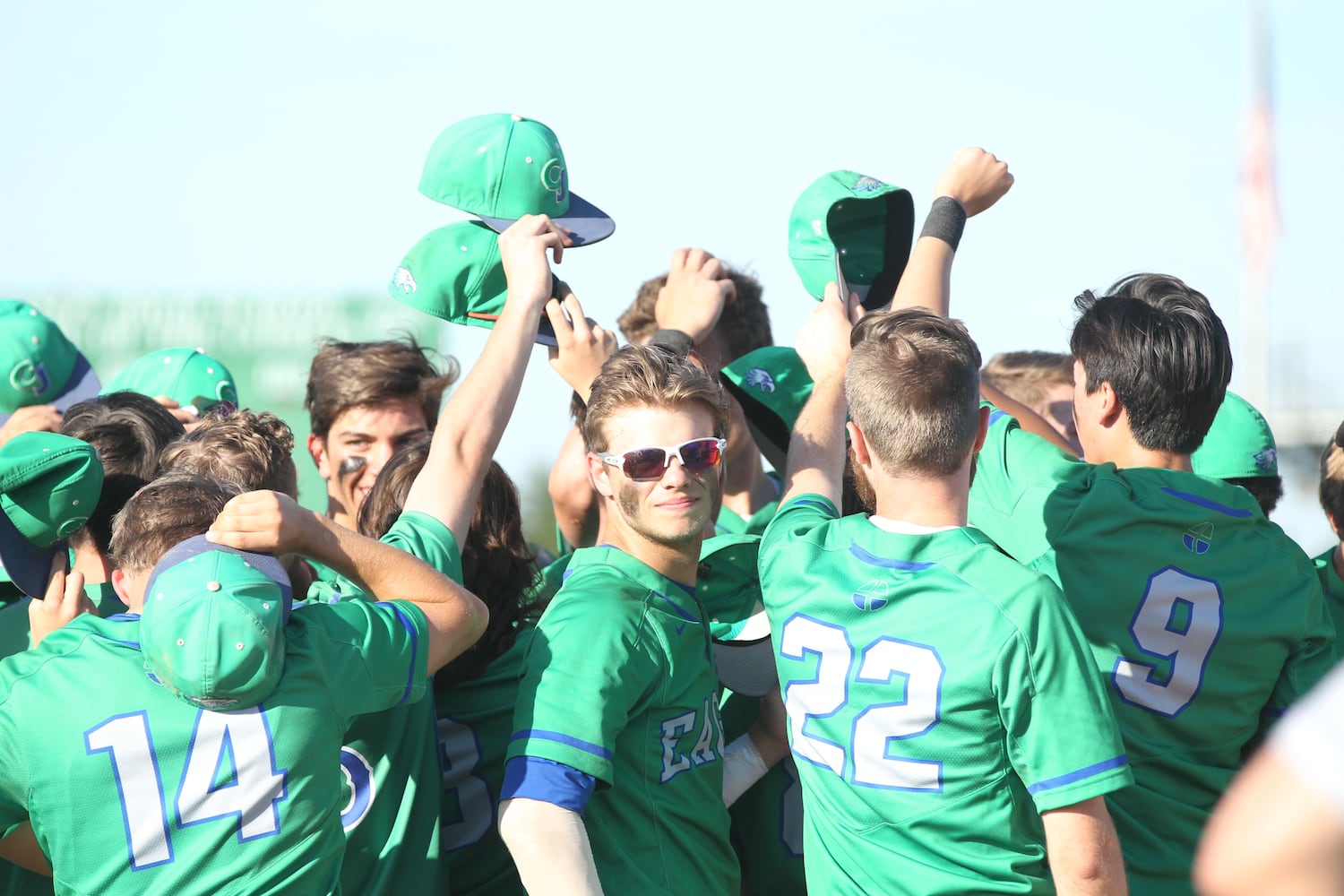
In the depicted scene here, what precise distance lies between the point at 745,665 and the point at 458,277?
57.6 inches

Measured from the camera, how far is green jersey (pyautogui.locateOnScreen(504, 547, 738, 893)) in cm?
307

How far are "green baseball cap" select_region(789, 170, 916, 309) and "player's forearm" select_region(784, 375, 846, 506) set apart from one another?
52cm

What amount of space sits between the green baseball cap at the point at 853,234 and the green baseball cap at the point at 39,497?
89.1 inches

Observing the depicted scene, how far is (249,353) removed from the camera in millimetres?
27500

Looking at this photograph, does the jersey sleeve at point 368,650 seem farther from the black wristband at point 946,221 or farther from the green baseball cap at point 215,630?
the black wristband at point 946,221

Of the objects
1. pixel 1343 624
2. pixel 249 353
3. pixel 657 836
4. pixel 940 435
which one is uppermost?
pixel 940 435

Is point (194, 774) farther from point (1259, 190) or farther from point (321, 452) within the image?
point (1259, 190)

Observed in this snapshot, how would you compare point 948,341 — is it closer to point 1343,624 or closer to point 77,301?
point 1343,624

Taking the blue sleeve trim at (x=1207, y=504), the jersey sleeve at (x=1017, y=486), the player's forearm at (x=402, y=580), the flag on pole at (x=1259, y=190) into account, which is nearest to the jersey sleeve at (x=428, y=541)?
the player's forearm at (x=402, y=580)

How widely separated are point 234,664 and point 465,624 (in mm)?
659

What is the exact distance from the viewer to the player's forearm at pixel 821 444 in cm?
355

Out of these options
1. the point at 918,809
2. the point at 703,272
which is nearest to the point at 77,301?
the point at 703,272

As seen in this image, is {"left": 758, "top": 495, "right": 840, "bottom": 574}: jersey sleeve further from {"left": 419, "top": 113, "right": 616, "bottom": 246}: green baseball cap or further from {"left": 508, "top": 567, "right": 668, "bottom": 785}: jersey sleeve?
{"left": 419, "top": 113, "right": 616, "bottom": 246}: green baseball cap

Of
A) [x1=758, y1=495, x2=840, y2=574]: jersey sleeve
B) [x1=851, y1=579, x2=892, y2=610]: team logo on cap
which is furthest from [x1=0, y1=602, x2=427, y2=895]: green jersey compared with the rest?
[x1=851, y1=579, x2=892, y2=610]: team logo on cap
